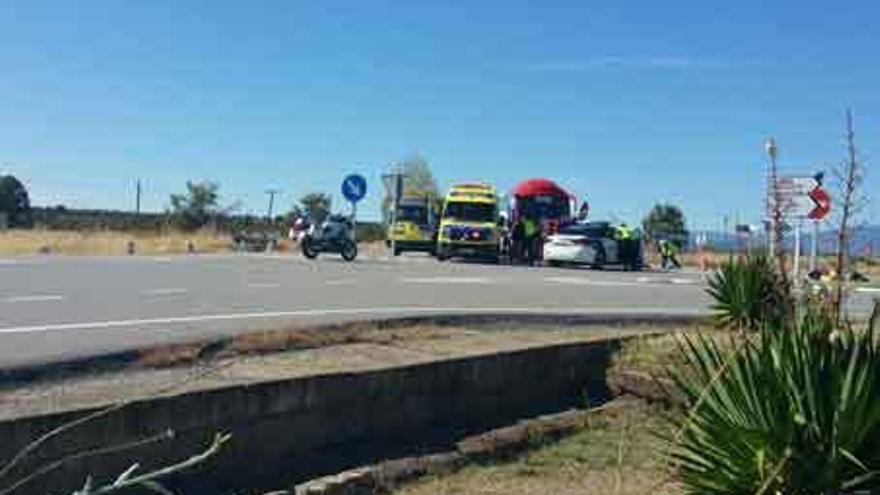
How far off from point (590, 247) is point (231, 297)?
838 inches

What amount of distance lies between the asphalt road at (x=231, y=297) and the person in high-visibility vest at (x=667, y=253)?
18.0 metres

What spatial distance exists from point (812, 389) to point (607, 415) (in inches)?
148

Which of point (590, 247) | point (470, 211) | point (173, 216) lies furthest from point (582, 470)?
point (173, 216)

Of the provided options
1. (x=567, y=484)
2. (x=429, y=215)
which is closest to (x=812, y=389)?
(x=567, y=484)

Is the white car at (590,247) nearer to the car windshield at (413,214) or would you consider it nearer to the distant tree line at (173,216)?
the car windshield at (413,214)

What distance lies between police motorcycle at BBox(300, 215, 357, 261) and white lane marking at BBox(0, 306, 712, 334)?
17540mm

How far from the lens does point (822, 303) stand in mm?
6371

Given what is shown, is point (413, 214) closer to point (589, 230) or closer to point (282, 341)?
point (589, 230)

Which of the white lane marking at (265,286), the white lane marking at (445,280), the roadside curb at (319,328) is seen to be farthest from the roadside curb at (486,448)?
the white lane marking at (445,280)

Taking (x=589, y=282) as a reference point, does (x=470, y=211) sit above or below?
above

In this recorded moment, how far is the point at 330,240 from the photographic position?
34.6 meters

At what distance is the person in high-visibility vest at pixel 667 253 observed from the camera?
4553 centimetres

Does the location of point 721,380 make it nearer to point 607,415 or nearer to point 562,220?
point 607,415

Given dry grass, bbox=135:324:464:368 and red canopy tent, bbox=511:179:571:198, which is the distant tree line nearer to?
red canopy tent, bbox=511:179:571:198
